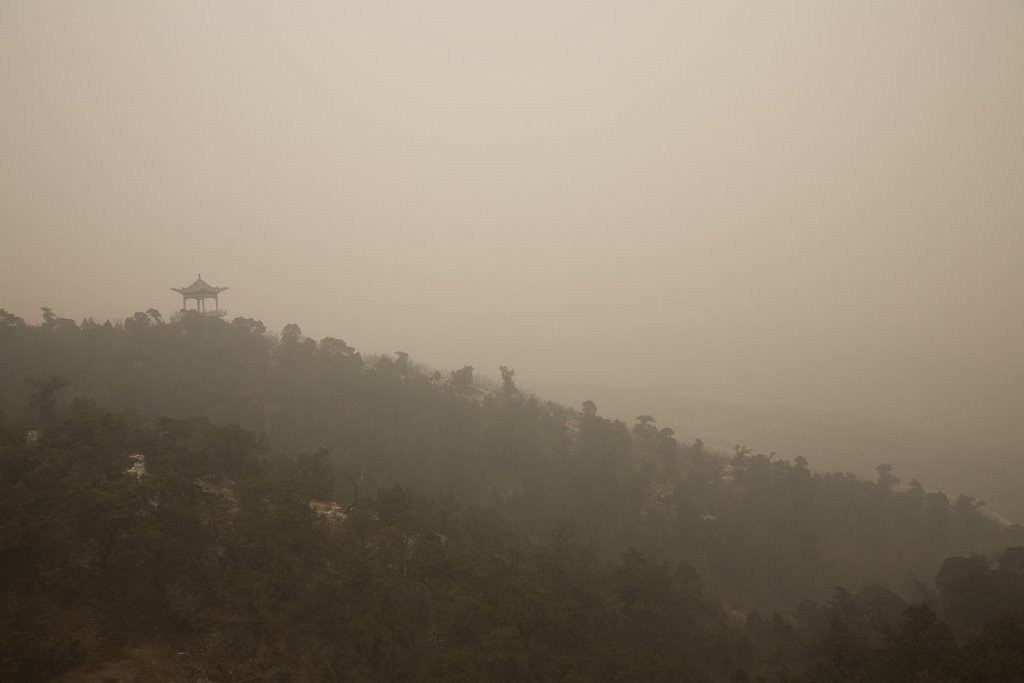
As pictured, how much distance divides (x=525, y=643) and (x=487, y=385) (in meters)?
46.0

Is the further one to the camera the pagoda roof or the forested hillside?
the pagoda roof

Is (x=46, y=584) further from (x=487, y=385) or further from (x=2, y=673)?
(x=487, y=385)

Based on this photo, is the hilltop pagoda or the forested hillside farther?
the hilltop pagoda

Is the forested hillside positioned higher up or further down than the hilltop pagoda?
further down

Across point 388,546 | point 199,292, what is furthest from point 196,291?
point 388,546

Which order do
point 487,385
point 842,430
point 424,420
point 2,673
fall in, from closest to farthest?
point 2,673
point 424,420
point 487,385
point 842,430

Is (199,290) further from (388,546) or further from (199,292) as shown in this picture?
(388,546)

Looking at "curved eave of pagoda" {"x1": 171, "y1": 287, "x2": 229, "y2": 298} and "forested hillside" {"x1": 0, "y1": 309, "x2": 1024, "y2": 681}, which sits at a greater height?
"curved eave of pagoda" {"x1": 171, "y1": 287, "x2": 229, "y2": 298}

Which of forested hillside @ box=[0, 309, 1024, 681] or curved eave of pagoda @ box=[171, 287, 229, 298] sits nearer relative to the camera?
forested hillside @ box=[0, 309, 1024, 681]

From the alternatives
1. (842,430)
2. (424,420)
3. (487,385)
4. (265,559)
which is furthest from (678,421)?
(265,559)

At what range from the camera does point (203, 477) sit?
27.2m

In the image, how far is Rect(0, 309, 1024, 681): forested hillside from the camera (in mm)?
20078

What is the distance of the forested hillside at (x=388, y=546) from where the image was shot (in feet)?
65.9

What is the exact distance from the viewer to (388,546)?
2500 cm
